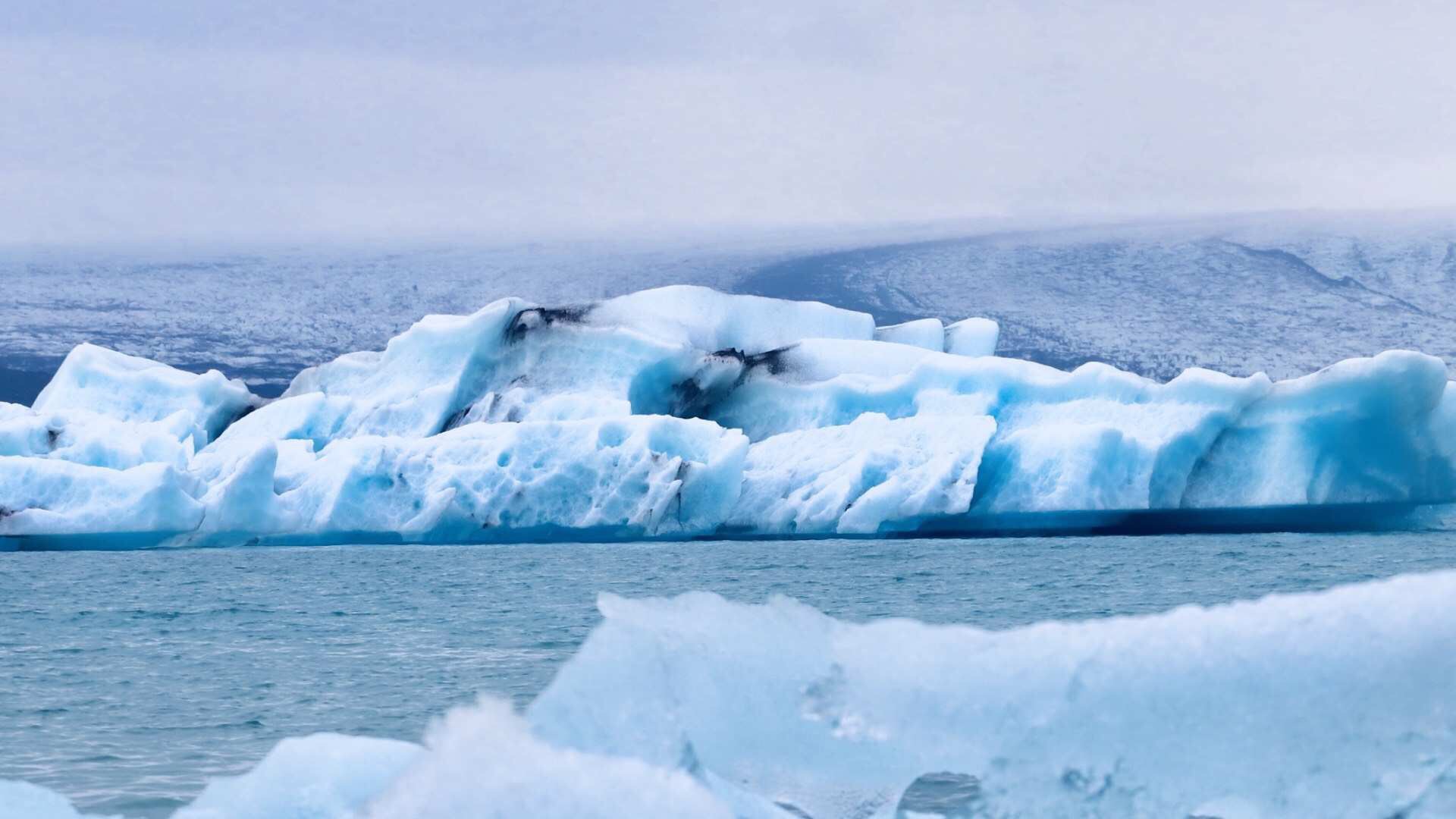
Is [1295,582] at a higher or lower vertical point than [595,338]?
lower

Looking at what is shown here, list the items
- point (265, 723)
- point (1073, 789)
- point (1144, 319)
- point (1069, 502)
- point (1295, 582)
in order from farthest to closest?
point (1144, 319) → point (1069, 502) → point (1295, 582) → point (265, 723) → point (1073, 789)

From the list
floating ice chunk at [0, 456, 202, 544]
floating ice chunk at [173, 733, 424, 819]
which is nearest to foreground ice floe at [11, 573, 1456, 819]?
floating ice chunk at [173, 733, 424, 819]

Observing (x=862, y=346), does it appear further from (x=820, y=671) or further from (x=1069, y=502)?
(x=820, y=671)

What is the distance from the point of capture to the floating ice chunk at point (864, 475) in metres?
17.7

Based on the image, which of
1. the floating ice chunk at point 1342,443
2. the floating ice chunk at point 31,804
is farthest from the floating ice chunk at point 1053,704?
the floating ice chunk at point 1342,443

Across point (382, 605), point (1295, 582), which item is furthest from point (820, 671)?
point (1295, 582)

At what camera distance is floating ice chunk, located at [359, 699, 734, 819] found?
2539mm

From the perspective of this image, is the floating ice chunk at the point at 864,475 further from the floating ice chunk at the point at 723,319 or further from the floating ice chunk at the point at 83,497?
the floating ice chunk at the point at 83,497

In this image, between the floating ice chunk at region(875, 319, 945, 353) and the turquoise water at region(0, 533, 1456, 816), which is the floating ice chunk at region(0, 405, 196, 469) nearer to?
the turquoise water at region(0, 533, 1456, 816)

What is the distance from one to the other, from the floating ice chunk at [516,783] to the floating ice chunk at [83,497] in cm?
1518

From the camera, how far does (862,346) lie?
20.8 meters

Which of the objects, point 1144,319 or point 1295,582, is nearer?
point 1295,582

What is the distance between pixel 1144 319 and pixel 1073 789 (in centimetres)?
3535

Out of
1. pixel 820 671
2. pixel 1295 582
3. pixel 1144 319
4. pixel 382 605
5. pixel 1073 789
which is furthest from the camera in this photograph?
pixel 1144 319
